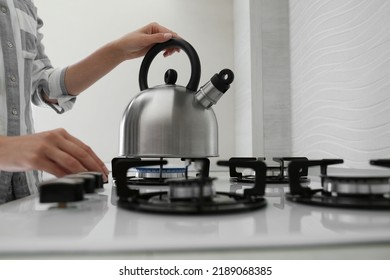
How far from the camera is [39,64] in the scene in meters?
1.09

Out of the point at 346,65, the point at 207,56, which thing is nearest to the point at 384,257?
the point at 346,65

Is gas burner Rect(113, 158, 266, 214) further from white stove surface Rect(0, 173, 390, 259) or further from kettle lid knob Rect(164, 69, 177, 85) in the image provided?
kettle lid knob Rect(164, 69, 177, 85)

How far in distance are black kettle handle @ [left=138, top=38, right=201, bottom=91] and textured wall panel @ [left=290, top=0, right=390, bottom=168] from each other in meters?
0.43

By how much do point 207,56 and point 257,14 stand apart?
54 cm

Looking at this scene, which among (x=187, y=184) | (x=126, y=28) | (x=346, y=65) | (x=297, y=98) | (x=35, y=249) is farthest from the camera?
(x=126, y=28)

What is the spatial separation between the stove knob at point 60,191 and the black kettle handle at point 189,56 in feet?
1.43

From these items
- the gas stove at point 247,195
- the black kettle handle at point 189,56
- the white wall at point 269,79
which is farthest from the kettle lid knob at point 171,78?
the white wall at point 269,79

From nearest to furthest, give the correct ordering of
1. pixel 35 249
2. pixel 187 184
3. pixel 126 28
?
pixel 35 249, pixel 187 184, pixel 126 28

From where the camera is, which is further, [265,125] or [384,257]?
[265,125]

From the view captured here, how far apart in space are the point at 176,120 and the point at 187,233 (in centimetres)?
43

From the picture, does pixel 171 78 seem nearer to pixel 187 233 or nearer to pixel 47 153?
pixel 47 153

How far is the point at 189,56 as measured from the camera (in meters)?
0.77

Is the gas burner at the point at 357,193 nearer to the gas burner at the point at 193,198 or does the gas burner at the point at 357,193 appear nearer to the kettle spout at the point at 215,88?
the gas burner at the point at 193,198
